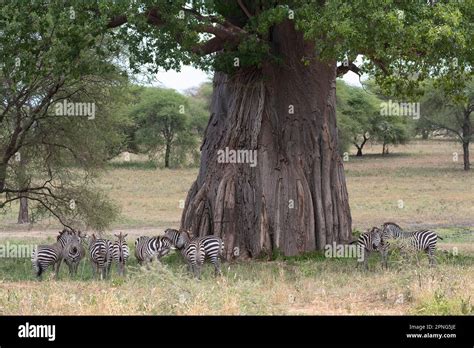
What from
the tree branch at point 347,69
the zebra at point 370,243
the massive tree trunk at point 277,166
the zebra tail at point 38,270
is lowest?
the zebra tail at point 38,270

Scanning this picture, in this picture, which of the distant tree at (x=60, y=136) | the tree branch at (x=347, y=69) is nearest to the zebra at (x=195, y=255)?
the distant tree at (x=60, y=136)

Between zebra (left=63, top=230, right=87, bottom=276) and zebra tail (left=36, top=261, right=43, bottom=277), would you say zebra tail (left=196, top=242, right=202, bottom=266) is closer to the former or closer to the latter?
zebra (left=63, top=230, right=87, bottom=276)

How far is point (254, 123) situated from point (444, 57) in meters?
5.54

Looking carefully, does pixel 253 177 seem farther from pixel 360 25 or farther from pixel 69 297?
pixel 69 297

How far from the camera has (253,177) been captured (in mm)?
21328

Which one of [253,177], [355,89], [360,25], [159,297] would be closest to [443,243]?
[253,177]

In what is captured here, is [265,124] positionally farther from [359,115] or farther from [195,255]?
[359,115]

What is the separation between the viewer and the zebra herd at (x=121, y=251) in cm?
1742

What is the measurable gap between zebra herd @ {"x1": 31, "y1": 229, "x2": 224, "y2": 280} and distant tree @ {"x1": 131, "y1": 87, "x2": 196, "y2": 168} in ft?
145

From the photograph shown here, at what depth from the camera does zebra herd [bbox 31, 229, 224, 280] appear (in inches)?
686

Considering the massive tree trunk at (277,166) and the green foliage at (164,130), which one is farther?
the green foliage at (164,130)

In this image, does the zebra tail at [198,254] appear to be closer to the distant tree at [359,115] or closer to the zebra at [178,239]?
the zebra at [178,239]

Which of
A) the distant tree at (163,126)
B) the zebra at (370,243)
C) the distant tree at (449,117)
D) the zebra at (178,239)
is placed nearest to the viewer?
the zebra at (178,239)

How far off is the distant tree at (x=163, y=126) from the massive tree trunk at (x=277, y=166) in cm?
4109
